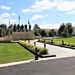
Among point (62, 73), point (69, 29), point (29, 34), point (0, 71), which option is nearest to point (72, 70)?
point (62, 73)

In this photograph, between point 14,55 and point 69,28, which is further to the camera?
point 69,28

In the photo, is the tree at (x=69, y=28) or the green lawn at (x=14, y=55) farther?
the tree at (x=69, y=28)

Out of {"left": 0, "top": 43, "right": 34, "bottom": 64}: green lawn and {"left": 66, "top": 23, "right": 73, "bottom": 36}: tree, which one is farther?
{"left": 66, "top": 23, "right": 73, "bottom": 36}: tree

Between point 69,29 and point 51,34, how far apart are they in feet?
49.8

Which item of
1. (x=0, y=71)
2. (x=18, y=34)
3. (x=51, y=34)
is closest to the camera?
(x=0, y=71)

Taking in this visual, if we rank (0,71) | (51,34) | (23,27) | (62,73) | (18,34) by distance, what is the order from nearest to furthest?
(62,73), (0,71), (18,34), (23,27), (51,34)

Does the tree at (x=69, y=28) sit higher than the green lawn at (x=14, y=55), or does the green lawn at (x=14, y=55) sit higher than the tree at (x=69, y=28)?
the tree at (x=69, y=28)

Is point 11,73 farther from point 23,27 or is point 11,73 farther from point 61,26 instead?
point 61,26

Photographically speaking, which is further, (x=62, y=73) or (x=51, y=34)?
(x=51, y=34)

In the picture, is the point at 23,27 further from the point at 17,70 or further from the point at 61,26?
the point at 17,70

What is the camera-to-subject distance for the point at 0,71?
10.6 metres

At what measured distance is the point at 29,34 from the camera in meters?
72.6

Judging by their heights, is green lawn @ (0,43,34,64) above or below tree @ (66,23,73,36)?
below

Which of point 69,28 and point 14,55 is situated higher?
point 69,28
